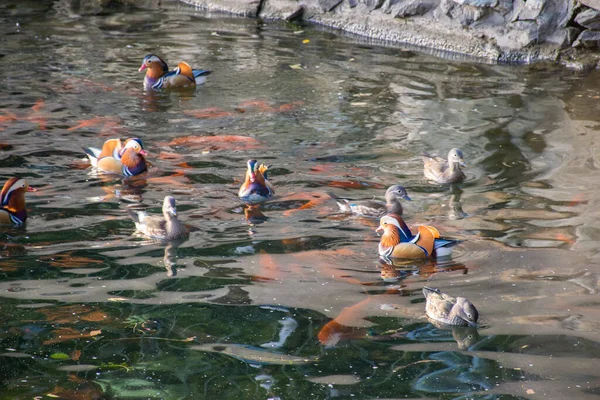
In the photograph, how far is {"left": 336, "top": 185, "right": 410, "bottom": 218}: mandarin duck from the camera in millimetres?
8023

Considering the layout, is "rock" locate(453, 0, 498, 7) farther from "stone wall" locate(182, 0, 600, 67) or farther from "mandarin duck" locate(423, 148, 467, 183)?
"mandarin duck" locate(423, 148, 467, 183)

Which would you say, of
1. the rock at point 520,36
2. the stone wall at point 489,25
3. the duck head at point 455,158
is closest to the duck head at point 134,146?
the duck head at point 455,158

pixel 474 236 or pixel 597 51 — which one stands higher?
pixel 597 51

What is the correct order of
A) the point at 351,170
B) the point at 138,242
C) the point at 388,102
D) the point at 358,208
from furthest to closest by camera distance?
the point at 388,102 < the point at 351,170 < the point at 358,208 < the point at 138,242

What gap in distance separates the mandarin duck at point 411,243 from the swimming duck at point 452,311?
109cm

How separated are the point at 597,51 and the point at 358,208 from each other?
7.92 metres

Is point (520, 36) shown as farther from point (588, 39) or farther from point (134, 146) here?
point (134, 146)

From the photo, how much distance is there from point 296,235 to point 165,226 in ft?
3.90

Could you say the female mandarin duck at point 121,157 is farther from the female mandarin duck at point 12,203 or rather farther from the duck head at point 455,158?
the duck head at point 455,158

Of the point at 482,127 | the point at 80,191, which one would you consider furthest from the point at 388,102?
the point at 80,191

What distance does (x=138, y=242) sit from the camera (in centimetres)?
751

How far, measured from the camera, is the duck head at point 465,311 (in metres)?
5.82

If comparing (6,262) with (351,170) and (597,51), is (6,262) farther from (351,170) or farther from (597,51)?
(597,51)

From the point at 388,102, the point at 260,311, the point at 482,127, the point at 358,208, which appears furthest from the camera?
the point at 388,102
